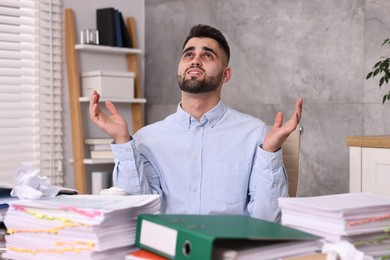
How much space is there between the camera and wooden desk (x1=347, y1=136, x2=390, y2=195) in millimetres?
2801

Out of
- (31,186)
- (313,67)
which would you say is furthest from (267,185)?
(313,67)

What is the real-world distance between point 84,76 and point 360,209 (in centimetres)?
364

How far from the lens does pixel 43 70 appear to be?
443 centimetres

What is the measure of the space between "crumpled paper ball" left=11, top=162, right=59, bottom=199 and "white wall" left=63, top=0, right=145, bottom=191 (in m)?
3.15

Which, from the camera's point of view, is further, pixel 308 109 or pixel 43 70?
pixel 43 70

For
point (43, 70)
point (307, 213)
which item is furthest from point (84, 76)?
point (307, 213)

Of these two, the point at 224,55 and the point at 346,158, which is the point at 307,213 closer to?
the point at 224,55

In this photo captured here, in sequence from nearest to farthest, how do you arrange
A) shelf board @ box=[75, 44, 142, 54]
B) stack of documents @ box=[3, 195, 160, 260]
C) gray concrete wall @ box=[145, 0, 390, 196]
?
stack of documents @ box=[3, 195, 160, 260]
gray concrete wall @ box=[145, 0, 390, 196]
shelf board @ box=[75, 44, 142, 54]

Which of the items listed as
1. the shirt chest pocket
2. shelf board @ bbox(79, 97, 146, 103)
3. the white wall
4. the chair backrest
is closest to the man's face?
the shirt chest pocket

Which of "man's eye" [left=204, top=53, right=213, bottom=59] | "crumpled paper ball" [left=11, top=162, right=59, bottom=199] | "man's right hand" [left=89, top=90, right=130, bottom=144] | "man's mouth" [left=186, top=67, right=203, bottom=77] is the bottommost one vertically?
"crumpled paper ball" [left=11, top=162, right=59, bottom=199]

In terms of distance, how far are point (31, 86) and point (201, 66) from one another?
2449mm

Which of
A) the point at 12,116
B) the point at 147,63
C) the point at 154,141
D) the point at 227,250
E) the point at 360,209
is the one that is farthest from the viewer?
the point at 147,63

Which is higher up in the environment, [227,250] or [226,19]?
[226,19]

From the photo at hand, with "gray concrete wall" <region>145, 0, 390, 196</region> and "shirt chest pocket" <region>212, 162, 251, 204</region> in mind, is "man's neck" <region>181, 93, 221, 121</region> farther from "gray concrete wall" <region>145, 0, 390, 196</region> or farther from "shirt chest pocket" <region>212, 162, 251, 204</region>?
"gray concrete wall" <region>145, 0, 390, 196</region>
